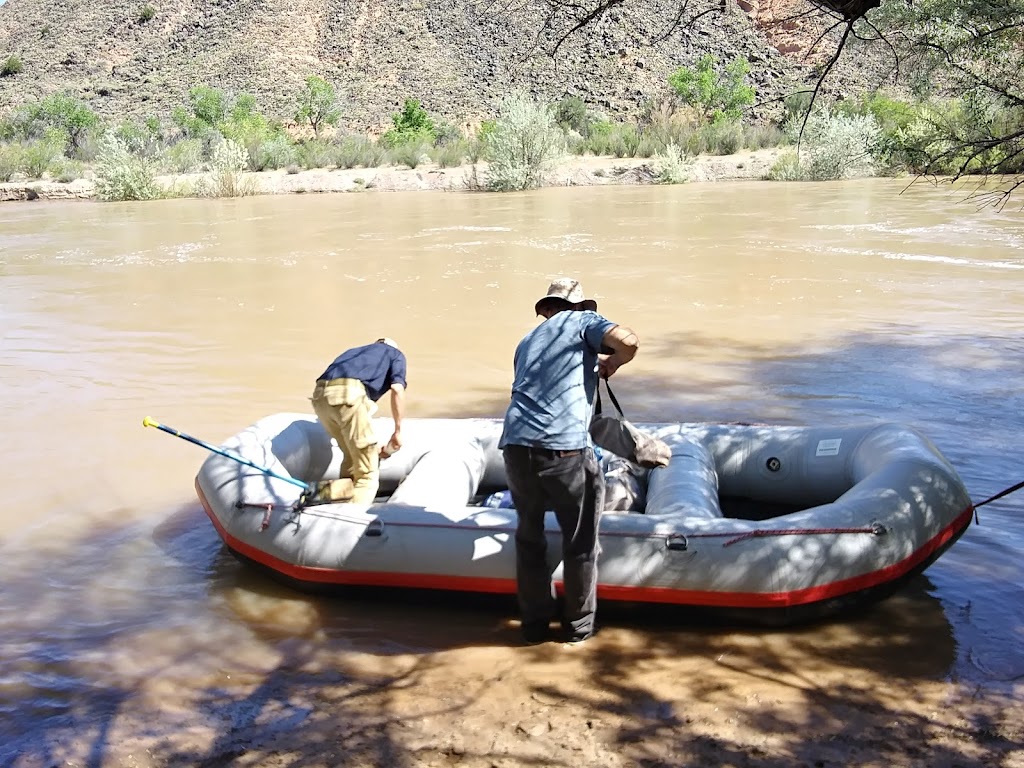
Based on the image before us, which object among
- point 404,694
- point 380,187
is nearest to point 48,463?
point 404,694

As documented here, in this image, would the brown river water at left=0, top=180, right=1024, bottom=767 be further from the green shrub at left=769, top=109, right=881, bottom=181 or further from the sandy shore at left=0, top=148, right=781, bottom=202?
the sandy shore at left=0, top=148, right=781, bottom=202

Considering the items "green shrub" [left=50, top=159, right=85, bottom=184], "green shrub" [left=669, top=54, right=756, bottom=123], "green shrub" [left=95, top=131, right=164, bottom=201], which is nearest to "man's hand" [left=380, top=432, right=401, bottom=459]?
"green shrub" [left=95, top=131, right=164, bottom=201]

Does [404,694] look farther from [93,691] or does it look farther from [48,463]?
[48,463]

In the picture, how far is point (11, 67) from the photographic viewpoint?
55812 millimetres

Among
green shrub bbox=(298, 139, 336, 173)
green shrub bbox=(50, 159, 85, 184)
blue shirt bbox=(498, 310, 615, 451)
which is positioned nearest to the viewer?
blue shirt bbox=(498, 310, 615, 451)

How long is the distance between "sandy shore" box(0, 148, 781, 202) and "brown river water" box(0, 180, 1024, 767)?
1072cm

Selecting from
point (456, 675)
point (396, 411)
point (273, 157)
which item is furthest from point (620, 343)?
point (273, 157)

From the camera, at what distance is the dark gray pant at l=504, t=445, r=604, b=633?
402cm

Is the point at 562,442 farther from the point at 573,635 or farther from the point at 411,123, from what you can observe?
the point at 411,123

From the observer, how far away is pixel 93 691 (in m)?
4.05

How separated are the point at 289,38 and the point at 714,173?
34292 millimetres

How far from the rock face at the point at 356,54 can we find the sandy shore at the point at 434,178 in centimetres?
1603

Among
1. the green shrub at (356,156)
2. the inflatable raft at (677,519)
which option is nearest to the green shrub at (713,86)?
the green shrub at (356,156)

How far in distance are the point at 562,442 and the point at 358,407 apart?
146 cm
